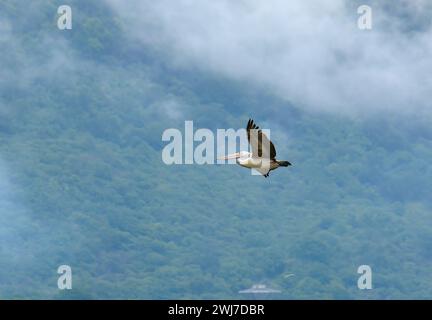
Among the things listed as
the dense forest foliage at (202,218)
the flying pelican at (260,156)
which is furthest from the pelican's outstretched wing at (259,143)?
the dense forest foliage at (202,218)

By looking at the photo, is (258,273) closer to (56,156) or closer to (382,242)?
(382,242)

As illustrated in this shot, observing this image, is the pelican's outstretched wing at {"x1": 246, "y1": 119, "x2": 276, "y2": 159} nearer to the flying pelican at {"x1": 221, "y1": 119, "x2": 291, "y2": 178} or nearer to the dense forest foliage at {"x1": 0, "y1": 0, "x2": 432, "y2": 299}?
the flying pelican at {"x1": 221, "y1": 119, "x2": 291, "y2": 178}

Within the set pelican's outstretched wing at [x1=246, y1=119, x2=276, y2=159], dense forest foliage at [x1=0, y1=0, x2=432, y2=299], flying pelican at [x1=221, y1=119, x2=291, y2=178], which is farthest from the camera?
dense forest foliage at [x1=0, y1=0, x2=432, y2=299]

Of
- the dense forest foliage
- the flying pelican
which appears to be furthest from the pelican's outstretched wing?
the dense forest foliage

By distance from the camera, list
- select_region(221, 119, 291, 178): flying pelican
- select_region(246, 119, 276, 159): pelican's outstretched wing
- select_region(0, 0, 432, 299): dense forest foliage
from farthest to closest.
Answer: select_region(0, 0, 432, 299): dense forest foliage, select_region(221, 119, 291, 178): flying pelican, select_region(246, 119, 276, 159): pelican's outstretched wing

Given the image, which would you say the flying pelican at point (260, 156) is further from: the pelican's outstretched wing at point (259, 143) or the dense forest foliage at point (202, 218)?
the dense forest foliage at point (202, 218)

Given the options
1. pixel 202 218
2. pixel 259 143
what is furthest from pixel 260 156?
pixel 202 218

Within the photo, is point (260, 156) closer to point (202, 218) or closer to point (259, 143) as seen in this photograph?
point (259, 143)
